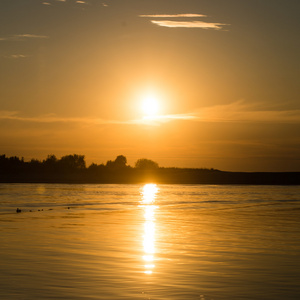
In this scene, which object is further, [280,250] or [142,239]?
[142,239]

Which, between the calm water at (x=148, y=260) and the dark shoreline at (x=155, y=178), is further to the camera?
the dark shoreline at (x=155, y=178)

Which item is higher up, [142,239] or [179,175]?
[142,239]

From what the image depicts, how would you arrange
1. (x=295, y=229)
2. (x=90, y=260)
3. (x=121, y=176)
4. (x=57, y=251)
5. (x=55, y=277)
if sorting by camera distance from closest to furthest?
(x=55, y=277) < (x=90, y=260) < (x=57, y=251) < (x=295, y=229) < (x=121, y=176)

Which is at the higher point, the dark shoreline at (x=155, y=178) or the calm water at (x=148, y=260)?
the calm water at (x=148, y=260)

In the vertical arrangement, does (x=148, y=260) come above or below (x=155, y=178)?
above

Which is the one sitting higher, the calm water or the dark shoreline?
the calm water

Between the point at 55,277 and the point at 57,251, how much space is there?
4525 millimetres

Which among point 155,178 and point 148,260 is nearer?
point 148,260

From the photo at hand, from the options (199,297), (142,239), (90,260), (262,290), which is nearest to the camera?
(199,297)

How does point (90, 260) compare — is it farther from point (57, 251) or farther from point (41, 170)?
point (41, 170)

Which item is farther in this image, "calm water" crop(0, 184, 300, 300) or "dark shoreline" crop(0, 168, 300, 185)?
"dark shoreline" crop(0, 168, 300, 185)

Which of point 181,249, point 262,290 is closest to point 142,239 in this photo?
point 181,249

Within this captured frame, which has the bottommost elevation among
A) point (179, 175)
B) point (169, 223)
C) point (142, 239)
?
point (179, 175)

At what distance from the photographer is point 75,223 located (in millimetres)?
29422
